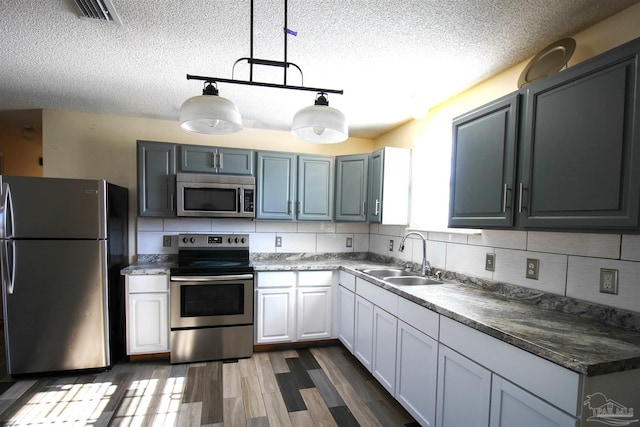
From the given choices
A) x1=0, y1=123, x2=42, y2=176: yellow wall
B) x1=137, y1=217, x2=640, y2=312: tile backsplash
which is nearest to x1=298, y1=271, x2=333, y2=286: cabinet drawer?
x1=137, y1=217, x2=640, y2=312: tile backsplash

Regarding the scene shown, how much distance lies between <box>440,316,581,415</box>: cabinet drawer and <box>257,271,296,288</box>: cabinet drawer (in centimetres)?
169

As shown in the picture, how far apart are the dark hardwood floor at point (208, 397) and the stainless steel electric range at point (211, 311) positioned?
0.13m

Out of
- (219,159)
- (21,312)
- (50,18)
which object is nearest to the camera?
(50,18)

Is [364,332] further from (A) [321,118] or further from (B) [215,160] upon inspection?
(B) [215,160]

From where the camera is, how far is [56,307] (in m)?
2.41

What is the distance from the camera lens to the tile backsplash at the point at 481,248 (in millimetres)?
1401

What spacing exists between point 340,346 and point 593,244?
2410 mm

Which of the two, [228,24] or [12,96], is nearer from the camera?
[228,24]

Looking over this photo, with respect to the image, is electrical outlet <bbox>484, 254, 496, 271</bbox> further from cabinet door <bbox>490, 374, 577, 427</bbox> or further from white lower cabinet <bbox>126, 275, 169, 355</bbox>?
white lower cabinet <bbox>126, 275, 169, 355</bbox>

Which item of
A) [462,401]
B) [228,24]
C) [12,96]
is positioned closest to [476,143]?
[462,401]

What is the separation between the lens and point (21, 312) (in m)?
2.37

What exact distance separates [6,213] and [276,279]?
2.21m

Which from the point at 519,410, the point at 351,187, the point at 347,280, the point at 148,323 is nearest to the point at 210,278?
the point at 148,323

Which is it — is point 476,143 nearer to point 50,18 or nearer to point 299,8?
point 299,8
